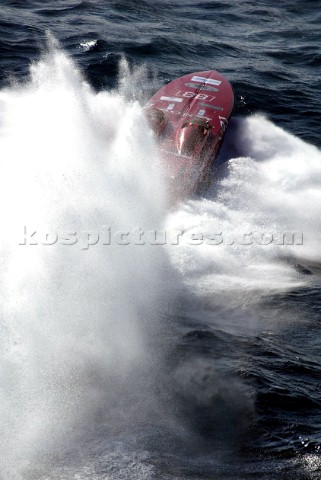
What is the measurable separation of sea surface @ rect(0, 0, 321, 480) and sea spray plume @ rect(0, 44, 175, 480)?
28 mm

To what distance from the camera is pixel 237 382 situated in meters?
8.98

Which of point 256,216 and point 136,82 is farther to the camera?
point 136,82

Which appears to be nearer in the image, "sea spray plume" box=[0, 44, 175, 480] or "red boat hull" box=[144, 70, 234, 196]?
"sea spray plume" box=[0, 44, 175, 480]

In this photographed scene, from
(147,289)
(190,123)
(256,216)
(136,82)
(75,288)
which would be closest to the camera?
(75,288)

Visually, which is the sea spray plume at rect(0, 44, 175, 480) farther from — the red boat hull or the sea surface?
the red boat hull

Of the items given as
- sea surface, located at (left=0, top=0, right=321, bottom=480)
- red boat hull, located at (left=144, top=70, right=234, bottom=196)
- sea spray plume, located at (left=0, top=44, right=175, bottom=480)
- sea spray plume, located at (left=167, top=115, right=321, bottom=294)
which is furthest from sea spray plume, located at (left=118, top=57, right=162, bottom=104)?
sea spray plume, located at (left=167, top=115, right=321, bottom=294)

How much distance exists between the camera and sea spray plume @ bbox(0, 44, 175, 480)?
26.6 feet

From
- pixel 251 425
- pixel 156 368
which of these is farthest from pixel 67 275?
pixel 251 425

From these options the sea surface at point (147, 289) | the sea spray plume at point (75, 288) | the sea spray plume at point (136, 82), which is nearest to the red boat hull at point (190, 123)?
the sea surface at point (147, 289)

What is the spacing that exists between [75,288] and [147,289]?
1503 millimetres

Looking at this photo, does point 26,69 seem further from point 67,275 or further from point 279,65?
point 67,275

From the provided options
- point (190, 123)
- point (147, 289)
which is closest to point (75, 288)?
point (147, 289)

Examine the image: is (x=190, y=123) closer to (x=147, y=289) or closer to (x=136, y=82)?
(x=136, y=82)

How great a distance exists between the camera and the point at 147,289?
11195 millimetres
